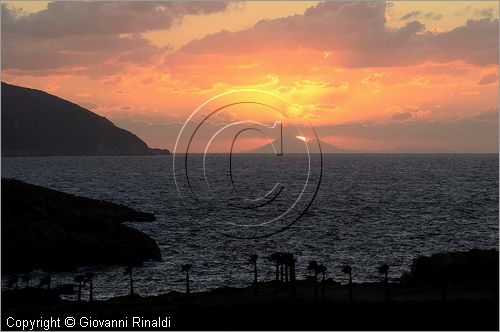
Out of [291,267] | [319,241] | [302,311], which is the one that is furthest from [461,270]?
[319,241]

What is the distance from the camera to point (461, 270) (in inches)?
Answer: 2749

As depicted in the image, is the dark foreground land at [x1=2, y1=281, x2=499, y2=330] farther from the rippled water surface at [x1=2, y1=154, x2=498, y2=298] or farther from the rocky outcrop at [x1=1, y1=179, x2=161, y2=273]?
the rocky outcrop at [x1=1, y1=179, x2=161, y2=273]

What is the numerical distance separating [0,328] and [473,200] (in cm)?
16596

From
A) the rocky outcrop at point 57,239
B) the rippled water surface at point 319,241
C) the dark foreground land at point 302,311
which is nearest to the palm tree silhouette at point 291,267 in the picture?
the dark foreground land at point 302,311

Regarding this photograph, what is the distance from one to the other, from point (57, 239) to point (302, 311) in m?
51.9

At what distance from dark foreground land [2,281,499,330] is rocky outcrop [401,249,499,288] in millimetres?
2094

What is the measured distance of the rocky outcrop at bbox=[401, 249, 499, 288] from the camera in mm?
68375

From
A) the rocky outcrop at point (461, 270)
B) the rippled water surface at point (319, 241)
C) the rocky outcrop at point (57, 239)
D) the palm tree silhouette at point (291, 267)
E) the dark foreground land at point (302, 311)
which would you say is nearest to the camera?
the dark foreground land at point (302, 311)

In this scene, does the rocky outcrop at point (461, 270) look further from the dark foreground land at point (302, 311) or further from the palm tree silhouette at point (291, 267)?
the palm tree silhouette at point (291, 267)

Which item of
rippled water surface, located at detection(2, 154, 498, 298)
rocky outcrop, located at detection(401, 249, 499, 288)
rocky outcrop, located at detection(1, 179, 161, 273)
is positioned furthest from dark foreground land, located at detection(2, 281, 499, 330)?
rocky outcrop, located at detection(1, 179, 161, 273)

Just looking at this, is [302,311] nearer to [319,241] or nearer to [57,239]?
[57,239]

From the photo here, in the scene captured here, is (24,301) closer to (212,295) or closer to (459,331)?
(212,295)

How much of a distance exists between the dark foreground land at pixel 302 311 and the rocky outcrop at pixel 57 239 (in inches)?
958

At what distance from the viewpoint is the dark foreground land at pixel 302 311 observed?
57.0 metres
